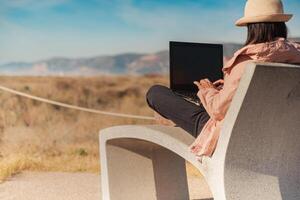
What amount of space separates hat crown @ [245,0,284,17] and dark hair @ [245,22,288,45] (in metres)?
0.05

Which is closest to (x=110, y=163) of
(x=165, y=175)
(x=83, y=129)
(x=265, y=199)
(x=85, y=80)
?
(x=165, y=175)

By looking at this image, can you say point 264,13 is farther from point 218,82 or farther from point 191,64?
point 191,64

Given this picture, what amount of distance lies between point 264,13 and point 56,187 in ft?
9.59

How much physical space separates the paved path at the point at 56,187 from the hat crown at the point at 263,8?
2218mm

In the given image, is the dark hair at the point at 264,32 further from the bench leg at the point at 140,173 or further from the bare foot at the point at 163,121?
the bench leg at the point at 140,173

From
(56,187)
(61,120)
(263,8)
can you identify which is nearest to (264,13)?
(263,8)

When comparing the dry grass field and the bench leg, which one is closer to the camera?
the bench leg

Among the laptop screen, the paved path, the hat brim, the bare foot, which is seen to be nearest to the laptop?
the laptop screen

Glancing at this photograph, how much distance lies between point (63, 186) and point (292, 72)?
307cm

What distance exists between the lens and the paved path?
4.87 metres

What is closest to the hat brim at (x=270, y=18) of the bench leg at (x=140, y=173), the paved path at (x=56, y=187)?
the bench leg at (x=140, y=173)

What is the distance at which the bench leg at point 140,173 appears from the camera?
3.71 m

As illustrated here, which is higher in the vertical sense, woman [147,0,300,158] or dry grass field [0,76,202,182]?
woman [147,0,300,158]

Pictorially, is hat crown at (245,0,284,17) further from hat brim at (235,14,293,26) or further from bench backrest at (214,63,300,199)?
bench backrest at (214,63,300,199)
